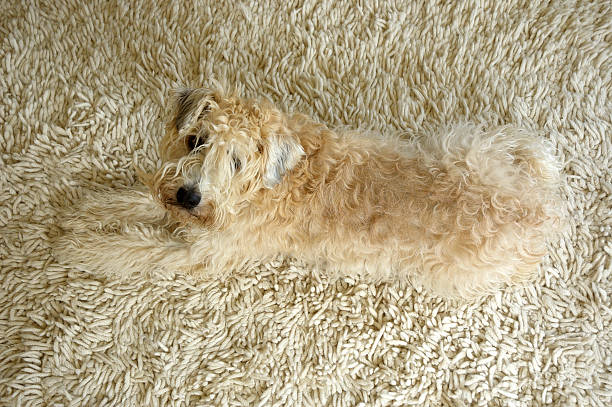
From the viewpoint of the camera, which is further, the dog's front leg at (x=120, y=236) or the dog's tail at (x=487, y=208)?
the dog's front leg at (x=120, y=236)

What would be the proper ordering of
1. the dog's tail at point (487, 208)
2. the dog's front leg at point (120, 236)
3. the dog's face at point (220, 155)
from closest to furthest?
1. the dog's face at point (220, 155)
2. the dog's tail at point (487, 208)
3. the dog's front leg at point (120, 236)

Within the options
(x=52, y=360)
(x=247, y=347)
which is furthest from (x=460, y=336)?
(x=52, y=360)

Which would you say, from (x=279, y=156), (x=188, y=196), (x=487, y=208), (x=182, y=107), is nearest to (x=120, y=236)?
(x=188, y=196)

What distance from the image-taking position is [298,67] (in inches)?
122

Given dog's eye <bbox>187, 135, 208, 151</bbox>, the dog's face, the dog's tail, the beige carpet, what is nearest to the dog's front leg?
the beige carpet

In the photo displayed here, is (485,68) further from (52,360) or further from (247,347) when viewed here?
(52,360)

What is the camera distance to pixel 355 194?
227 centimetres

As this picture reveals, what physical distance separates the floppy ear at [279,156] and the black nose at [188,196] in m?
0.32

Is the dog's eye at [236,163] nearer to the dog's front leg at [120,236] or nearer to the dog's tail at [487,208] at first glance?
the dog's front leg at [120,236]

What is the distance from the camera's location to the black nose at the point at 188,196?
2133 mm

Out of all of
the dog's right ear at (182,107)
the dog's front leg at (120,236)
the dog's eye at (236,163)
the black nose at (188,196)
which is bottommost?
the dog's front leg at (120,236)

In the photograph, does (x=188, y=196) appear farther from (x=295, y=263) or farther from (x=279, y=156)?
(x=295, y=263)

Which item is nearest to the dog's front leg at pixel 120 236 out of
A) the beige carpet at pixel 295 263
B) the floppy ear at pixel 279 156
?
the beige carpet at pixel 295 263

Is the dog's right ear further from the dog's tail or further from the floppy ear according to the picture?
the dog's tail
